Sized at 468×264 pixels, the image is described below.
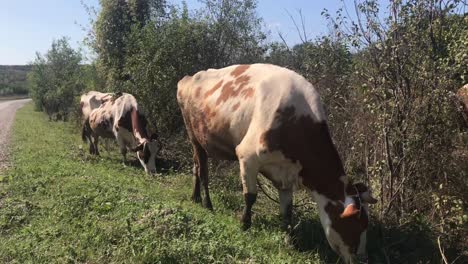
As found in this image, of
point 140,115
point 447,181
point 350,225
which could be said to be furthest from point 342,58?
point 140,115

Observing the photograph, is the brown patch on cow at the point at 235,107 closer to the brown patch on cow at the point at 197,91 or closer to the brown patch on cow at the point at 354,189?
the brown patch on cow at the point at 197,91

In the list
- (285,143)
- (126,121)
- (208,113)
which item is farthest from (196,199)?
(126,121)

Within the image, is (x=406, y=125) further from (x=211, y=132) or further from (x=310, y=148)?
(x=211, y=132)

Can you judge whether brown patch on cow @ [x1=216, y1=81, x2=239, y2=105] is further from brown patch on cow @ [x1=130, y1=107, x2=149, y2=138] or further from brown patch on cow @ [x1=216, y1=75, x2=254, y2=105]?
brown patch on cow @ [x1=130, y1=107, x2=149, y2=138]

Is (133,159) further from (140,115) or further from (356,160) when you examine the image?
(356,160)

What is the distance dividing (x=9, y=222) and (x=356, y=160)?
5475mm

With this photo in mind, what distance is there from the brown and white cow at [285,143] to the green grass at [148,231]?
0.60m

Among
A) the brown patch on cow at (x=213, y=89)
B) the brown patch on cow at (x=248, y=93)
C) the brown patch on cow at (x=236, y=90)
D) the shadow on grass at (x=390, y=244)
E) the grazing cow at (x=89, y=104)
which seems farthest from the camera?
the grazing cow at (x=89, y=104)

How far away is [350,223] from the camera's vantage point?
5.30 m

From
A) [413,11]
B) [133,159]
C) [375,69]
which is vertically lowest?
[133,159]

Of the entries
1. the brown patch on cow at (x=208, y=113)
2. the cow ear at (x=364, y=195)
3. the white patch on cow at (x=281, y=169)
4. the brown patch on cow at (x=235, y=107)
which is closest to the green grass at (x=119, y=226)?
the white patch on cow at (x=281, y=169)

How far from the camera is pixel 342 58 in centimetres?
951

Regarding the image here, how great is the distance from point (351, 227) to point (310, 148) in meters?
1.06

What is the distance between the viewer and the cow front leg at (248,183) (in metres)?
6.41
